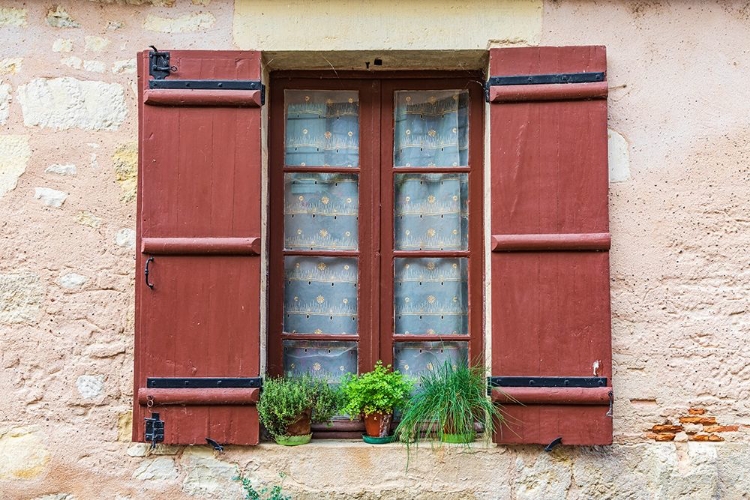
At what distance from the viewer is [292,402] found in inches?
122

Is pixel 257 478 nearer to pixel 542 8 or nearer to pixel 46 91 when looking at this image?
pixel 46 91

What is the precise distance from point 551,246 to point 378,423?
41.4 inches

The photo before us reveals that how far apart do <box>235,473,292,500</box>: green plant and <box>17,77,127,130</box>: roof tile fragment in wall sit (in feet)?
5.33

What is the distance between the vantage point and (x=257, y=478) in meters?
3.17

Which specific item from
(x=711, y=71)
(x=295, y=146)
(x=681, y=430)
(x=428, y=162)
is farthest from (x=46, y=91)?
(x=681, y=430)

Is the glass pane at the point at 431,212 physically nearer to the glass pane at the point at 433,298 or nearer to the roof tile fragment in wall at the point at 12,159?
the glass pane at the point at 433,298

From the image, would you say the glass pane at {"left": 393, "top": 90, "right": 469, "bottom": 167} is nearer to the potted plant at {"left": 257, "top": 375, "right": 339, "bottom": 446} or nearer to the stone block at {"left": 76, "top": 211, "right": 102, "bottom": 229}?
the potted plant at {"left": 257, "top": 375, "right": 339, "bottom": 446}

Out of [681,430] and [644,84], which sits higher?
[644,84]

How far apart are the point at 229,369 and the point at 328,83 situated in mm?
1389

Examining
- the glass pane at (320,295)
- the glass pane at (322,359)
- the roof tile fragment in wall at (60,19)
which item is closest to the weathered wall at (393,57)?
the roof tile fragment in wall at (60,19)

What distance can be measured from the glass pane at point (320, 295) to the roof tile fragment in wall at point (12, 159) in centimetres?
122

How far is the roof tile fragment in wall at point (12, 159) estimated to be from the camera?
3260 millimetres

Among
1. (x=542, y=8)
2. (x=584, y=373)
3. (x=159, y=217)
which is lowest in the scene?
(x=584, y=373)

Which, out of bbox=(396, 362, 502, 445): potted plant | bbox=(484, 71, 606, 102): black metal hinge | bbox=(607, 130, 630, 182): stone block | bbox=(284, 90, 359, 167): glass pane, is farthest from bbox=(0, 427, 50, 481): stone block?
bbox=(607, 130, 630, 182): stone block
